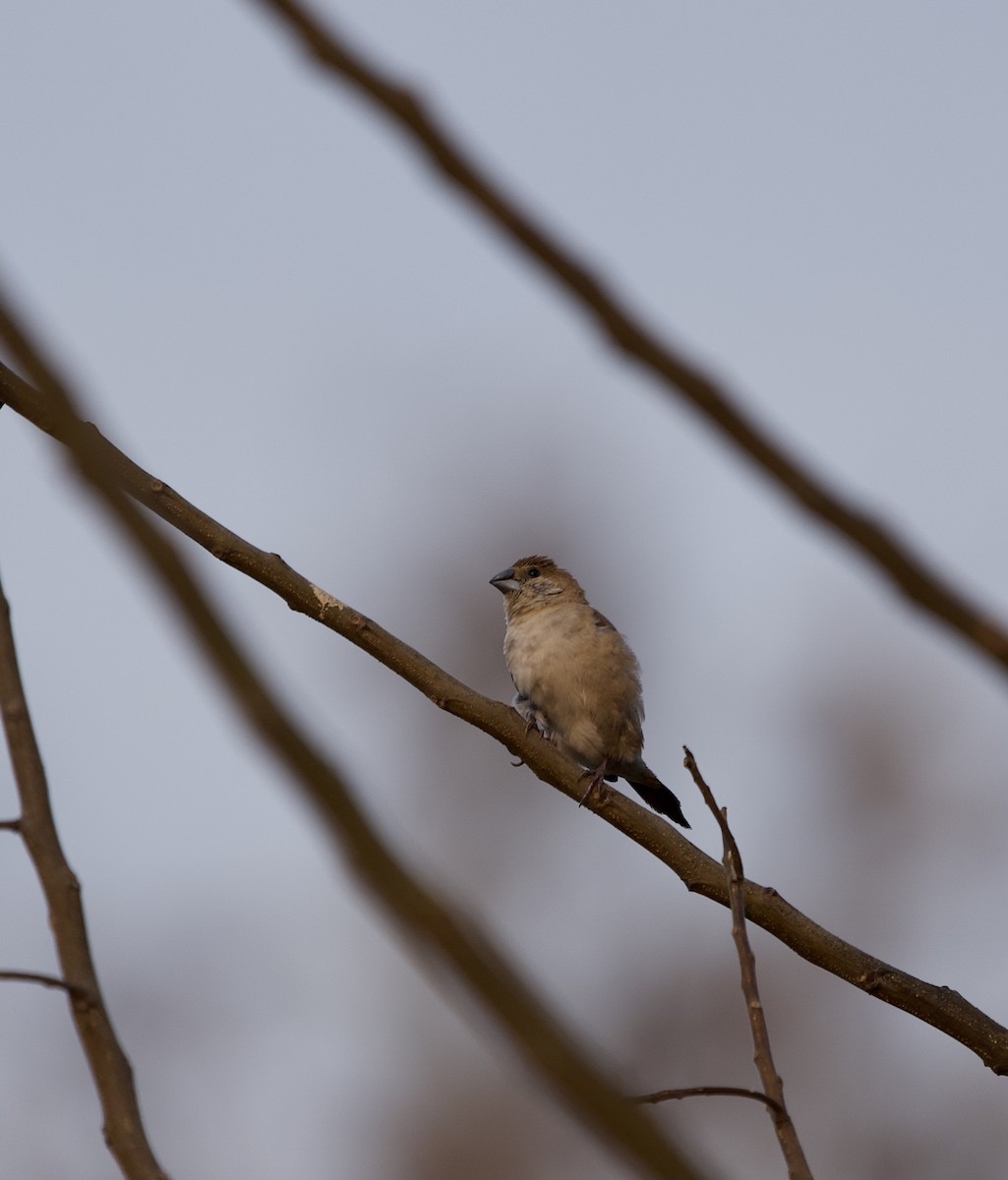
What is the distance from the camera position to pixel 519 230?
33.8 inches

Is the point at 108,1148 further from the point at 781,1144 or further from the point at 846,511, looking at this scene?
the point at 846,511

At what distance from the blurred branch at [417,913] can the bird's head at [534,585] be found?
6.93m

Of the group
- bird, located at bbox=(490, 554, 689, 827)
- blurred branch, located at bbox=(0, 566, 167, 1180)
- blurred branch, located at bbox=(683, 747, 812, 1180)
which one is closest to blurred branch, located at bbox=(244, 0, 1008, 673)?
blurred branch, located at bbox=(0, 566, 167, 1180)

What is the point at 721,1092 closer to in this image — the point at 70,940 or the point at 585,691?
the point at 70,940

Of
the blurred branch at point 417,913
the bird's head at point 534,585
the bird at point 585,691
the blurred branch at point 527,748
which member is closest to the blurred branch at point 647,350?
the blurred branch at point 417,913

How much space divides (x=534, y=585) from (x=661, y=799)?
4.82 feet

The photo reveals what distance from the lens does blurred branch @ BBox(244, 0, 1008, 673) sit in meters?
0.84

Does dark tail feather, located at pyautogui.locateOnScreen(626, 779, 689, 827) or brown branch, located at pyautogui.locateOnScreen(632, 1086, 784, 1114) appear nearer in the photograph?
brown branch, located at pyautogui.locateOnScreen(632, 1086, 784, 1114)

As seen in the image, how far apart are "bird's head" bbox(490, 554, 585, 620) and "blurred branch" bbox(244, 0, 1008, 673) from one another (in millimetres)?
6863

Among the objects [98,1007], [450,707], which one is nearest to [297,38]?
[98,1007]

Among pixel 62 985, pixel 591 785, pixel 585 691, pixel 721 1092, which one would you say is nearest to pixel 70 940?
pixel 62 985

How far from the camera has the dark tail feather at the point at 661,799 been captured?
699 cm

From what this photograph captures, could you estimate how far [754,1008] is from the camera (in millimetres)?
2367

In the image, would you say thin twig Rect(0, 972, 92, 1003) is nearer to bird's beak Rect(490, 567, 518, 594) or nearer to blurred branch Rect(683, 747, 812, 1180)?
blurred branch Rect(683, 747, 812, 1180)
